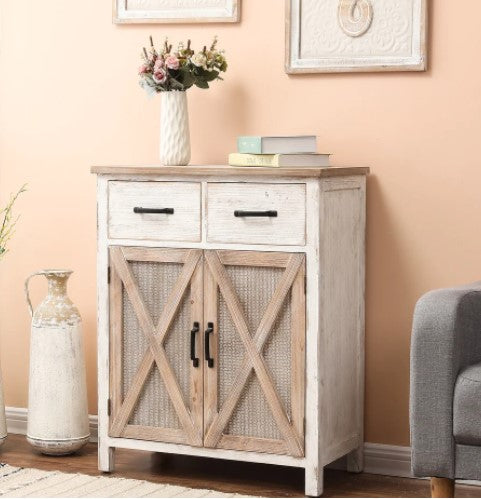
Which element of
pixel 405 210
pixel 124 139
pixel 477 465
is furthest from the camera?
pixel 124 139

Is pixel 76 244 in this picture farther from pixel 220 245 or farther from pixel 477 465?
pixel 477 465

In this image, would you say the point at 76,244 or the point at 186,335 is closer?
the point at 186,335

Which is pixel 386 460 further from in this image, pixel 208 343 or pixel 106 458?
pixel 106 458

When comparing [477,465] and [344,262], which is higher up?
[344,262]

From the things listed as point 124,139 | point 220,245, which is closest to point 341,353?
point 220,245

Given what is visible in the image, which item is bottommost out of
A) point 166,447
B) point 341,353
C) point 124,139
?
point 166,447

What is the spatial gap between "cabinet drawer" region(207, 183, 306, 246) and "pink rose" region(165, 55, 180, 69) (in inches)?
17.9

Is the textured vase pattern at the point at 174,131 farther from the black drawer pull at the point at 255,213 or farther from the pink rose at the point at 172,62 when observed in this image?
the black drawer pull at the point at 255,213

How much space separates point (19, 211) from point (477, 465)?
2069 millimetres

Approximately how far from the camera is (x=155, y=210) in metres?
3.60

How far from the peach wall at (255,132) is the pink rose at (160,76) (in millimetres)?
264

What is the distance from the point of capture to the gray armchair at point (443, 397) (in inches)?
117

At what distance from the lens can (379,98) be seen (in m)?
3.74

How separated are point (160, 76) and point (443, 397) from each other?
4.72ft
